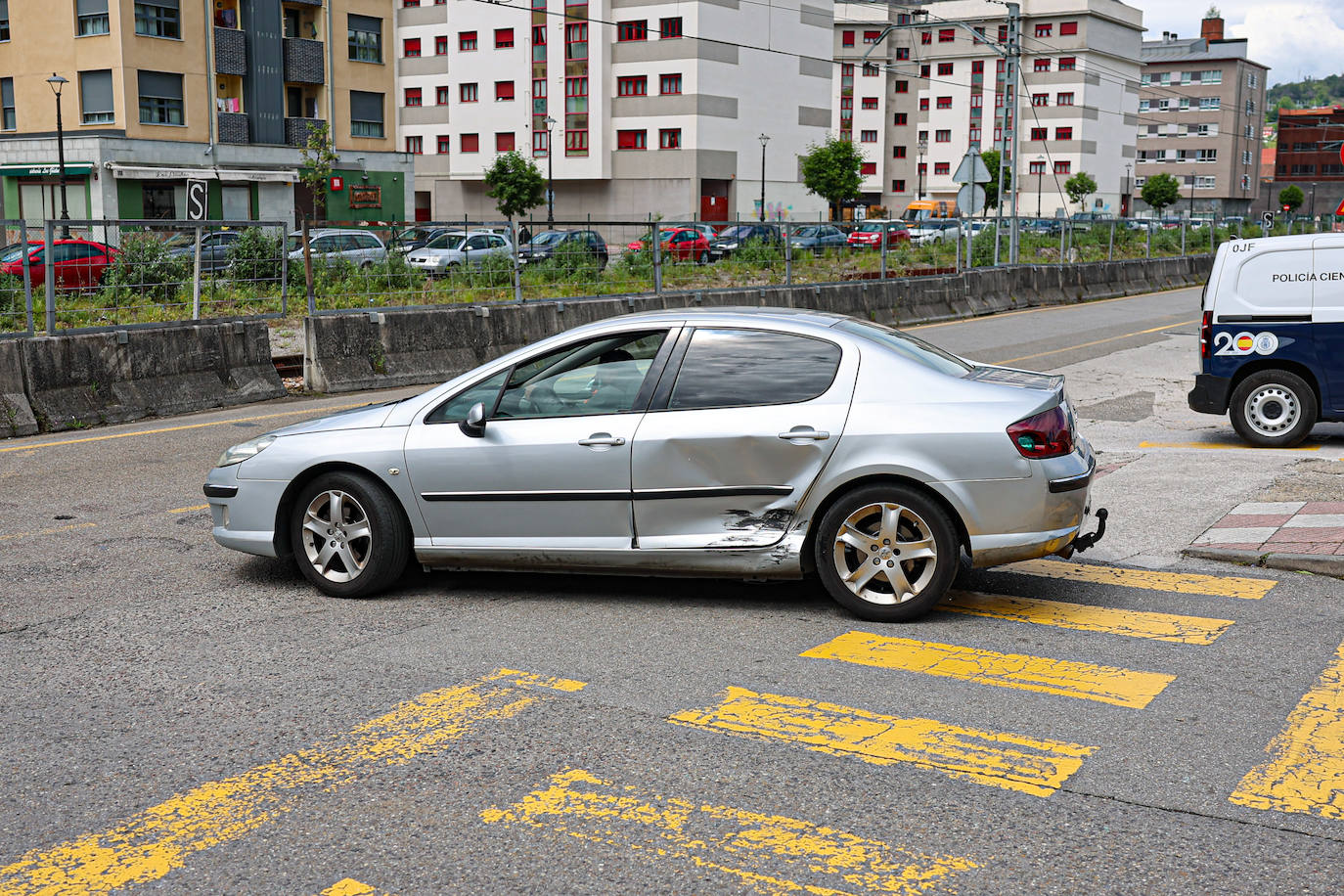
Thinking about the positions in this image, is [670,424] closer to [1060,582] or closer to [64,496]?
[1060,582]

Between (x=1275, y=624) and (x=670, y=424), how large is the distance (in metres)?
2.95

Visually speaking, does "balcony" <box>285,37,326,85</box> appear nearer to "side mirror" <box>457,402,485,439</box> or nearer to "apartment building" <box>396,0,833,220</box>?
"apartment building" <box>396,0,833,220</box>

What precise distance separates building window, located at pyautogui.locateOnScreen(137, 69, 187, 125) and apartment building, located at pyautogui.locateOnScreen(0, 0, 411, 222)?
4 cm

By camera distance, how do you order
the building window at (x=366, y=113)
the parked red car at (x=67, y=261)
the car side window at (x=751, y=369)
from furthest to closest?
the building window at (x=366, y=113) < the parked red car at (x=67, y=261) < the car side window at (x=751, y=369)

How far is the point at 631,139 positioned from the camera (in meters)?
79.8

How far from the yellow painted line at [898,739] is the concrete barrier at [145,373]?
1016 centimetres

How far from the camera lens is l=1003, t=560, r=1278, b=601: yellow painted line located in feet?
23.0

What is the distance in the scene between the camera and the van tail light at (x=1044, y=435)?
6.17 m

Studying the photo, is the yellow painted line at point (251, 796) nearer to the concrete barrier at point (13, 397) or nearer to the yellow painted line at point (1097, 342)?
the concrete barrier at point (13, 397)

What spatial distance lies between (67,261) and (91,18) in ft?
140

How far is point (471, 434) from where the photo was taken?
669 centimetres

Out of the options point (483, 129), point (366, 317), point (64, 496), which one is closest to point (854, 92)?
point (483, 129)

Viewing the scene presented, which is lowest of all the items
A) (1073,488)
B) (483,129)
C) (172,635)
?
(172,635)

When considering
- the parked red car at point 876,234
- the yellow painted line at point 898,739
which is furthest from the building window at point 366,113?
the yellow painted line at point 898,739
